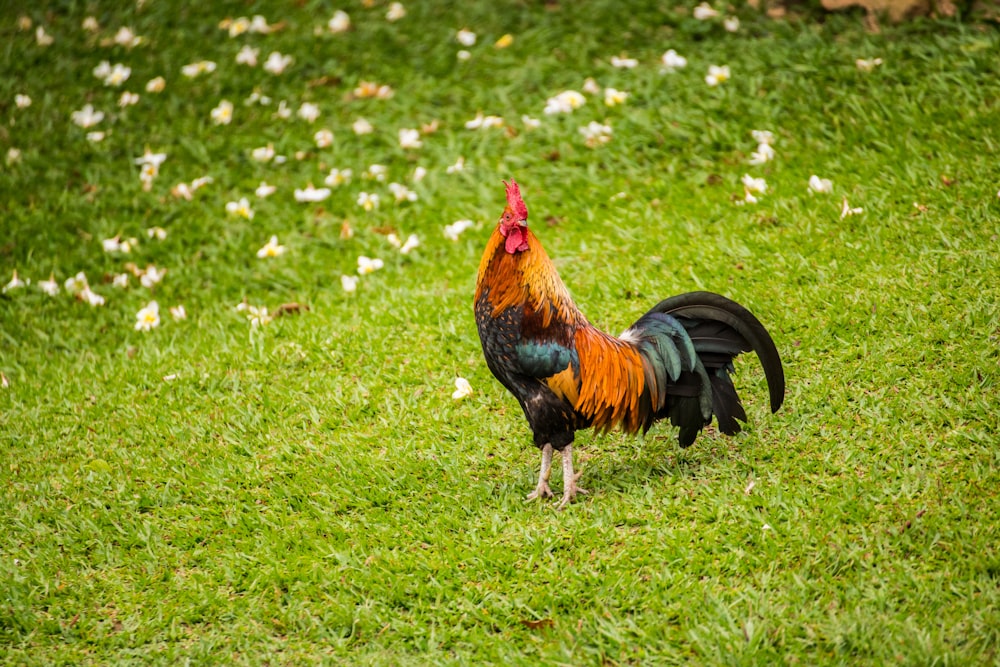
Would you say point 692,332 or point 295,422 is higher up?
point 692,332

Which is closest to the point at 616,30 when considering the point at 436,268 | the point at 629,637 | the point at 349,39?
the point at 349,39

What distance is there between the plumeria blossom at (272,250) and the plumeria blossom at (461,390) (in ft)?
6.78

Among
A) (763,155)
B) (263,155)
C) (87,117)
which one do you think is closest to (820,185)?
(763,155)

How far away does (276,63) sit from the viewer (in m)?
8.15

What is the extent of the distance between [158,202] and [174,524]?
337 cm

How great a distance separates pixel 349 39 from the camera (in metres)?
8.46

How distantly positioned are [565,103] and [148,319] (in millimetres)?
3438

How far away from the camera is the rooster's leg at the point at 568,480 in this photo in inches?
164

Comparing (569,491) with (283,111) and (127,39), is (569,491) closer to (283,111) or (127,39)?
(283,111)

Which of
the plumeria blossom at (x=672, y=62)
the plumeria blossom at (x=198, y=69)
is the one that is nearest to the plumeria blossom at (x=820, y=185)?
the plumeria blossom at (x=672, y=62)

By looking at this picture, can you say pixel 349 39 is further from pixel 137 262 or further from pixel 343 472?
pixel 343 472

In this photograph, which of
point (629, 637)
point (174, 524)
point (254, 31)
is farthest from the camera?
point (254, 31)

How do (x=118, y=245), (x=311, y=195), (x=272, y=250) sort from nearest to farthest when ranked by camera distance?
(x=272, y=250), (x=118, y=245), (x=311, y=195)

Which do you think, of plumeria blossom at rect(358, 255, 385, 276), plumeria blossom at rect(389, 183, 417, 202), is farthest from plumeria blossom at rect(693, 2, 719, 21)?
plumeria blossom at rect(358, 255, 385, 276)
